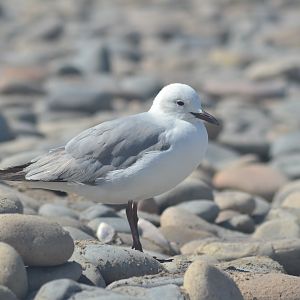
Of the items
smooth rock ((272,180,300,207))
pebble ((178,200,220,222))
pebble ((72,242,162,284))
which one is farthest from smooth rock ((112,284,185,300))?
smooth rock ((272,180,300,207))

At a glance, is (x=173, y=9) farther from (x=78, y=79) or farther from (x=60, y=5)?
(x=78, y=79)

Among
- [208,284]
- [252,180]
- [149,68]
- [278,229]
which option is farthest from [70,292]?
[149,68]

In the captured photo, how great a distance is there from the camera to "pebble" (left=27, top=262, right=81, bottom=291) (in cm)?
483

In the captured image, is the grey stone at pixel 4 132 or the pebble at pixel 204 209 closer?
the pebble at pixel 204 209

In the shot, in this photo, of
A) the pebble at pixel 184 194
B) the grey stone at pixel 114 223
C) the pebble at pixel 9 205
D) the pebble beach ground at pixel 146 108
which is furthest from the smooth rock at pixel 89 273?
the pebble at pixel 184 194

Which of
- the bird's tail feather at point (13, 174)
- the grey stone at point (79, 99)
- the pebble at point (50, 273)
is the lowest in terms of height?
the grey stone at point (79, 99)

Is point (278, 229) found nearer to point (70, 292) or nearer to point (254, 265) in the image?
point (254, 265)

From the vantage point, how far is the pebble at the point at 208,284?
15.4 feet

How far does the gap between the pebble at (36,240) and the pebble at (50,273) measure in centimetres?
3

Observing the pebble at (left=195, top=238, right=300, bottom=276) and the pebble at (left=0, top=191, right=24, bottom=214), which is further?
the pebble at (left=195, top=238, right=300, bottom=276)

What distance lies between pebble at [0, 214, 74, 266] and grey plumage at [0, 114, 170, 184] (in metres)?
0.94

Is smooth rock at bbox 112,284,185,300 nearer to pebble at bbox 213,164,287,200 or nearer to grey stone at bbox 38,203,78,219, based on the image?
grey stone at bbox 38,203,78,219

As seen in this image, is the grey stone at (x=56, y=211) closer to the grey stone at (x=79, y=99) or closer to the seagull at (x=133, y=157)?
the seagull at (x=133, y=157)

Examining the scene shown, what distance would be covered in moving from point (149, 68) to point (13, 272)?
13521 millimetres
